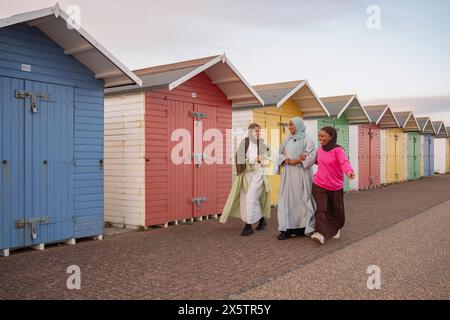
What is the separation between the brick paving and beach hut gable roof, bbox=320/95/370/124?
7.49m

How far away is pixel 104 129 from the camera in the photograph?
927 centimetres

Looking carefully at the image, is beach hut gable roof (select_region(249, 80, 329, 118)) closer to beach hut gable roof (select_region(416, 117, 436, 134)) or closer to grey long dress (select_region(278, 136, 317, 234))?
grey long dress (select_region(278, 136, 317, 234))

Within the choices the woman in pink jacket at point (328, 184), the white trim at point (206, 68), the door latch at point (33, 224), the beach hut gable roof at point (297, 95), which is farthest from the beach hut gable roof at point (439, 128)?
the door latch at point (33, 224)

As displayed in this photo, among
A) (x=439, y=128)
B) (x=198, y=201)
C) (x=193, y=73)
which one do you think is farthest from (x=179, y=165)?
(x=439, y=128)

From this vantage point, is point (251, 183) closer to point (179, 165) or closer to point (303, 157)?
point (303, 157)

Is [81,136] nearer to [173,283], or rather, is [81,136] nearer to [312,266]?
[173,283]

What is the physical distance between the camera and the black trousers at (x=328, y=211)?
710 cm

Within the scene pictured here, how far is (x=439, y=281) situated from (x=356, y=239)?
2.59 metres

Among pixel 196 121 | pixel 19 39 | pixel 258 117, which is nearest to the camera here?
pixel 19 39

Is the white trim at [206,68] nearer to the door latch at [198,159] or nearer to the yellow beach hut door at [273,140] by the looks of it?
the door latch at [198,159]

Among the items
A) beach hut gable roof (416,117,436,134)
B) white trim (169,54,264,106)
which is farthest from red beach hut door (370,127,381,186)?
white trim (169,54,264,106)

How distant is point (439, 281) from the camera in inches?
193
